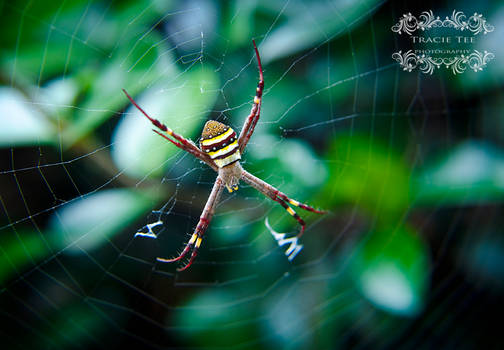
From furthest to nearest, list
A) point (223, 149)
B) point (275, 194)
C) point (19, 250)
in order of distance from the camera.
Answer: point (275, 194)
point (223, 149)
point (19, 250)

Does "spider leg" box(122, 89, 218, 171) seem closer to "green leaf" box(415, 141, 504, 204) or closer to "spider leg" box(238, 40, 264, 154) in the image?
"spider leg" box(238, 40, 264, 154)

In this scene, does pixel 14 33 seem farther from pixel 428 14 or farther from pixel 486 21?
pixel 486 21

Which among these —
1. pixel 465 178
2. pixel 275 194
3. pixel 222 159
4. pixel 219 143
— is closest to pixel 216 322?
pixel 275 194

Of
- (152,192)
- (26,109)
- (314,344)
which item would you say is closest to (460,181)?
(314,344)

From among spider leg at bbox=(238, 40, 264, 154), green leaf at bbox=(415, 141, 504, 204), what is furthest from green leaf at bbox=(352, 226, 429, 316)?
spider leg at bbox=(238, 40, 264, 154)

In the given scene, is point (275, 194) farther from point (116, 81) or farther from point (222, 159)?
point (116, 81)

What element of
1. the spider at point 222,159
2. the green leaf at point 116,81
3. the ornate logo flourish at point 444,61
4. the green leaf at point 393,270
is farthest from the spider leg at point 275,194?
the ornate logo flourish at point 444,61
